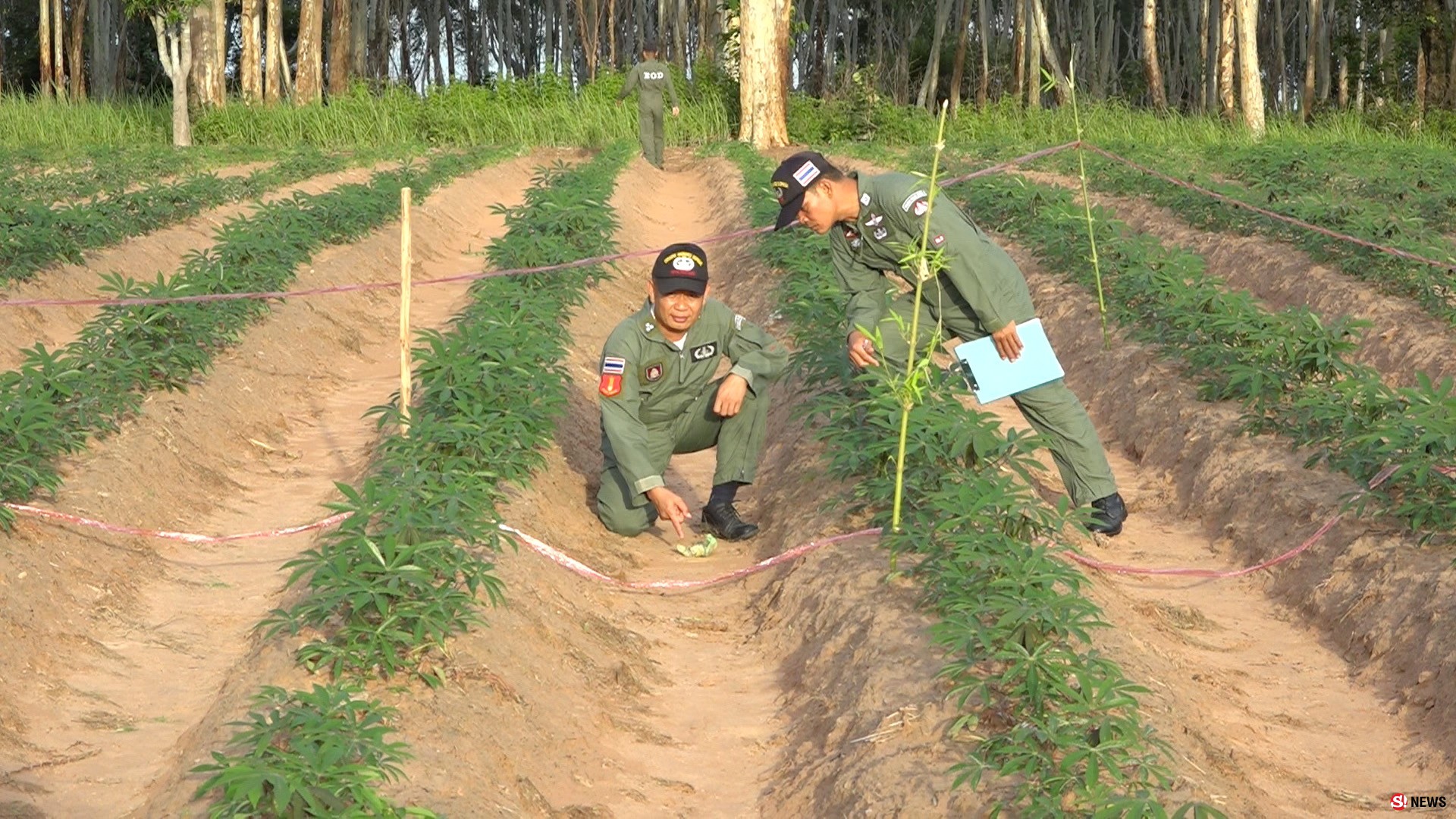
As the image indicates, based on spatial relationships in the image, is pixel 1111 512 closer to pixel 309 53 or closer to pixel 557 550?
pixel 557 550

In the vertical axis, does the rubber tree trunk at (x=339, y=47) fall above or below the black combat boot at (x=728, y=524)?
above

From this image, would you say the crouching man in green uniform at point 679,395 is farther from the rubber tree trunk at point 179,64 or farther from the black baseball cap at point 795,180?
the rubber tree trunk at point 179,64

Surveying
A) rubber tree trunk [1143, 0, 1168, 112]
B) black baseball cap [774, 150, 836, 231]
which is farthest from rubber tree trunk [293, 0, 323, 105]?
black baseball cap [774, 150, 836, 231]

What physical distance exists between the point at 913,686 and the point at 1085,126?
66.5 feet

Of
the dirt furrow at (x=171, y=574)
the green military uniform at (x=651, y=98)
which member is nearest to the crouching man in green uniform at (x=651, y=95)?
the green military uniform at (x=651, y=98)

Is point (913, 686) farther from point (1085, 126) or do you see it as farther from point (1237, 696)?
point (1085, 126)

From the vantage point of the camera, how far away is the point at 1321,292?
35.0ft

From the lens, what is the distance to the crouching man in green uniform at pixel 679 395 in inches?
239

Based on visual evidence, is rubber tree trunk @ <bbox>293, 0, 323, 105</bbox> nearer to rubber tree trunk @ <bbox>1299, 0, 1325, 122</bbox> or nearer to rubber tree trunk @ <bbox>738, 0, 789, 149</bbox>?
rubber tree trunk @ <bbox>738, 0, 789, 149</bbox>

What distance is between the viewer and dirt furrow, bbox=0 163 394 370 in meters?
9.78

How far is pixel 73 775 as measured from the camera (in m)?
4.40

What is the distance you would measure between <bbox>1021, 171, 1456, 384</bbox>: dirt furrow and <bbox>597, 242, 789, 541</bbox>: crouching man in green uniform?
3254 millimetres

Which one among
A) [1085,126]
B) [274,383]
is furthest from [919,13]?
[274,383]

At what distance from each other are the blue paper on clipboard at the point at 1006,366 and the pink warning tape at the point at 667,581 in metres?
0.76
